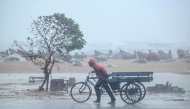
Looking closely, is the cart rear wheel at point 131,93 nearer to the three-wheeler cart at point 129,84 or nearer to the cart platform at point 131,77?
the three-wheeler cart at point 129,84

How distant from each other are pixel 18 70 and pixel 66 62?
46.1 ft

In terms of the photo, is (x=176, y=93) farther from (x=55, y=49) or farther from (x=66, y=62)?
(x=66, y=62)

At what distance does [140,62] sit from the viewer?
5453 cm

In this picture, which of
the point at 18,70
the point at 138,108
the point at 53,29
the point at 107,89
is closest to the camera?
the point at 138,108

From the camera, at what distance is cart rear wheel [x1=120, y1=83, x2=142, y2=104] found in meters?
13.2

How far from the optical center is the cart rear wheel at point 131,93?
43.5ft

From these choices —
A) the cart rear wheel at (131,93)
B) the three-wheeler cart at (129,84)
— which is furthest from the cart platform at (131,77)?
the cart rear wheel at (131,93)

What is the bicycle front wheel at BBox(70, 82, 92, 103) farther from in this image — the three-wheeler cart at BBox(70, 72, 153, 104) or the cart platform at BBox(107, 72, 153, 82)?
the cart platform at BBox(107, 72, 153, 82)

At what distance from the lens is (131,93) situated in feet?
43.6

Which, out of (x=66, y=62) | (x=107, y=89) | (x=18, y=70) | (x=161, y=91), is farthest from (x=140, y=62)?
(x=107, y=89)

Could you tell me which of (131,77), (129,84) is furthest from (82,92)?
(131,77)

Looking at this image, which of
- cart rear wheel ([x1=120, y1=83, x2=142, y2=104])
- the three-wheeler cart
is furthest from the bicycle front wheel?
cart rear wheel ([x1=120, y1=83, x2=142, y2=104])

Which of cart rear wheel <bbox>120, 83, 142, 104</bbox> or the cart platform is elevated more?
the cart platform

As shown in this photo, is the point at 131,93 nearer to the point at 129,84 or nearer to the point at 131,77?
the point at 129,84
